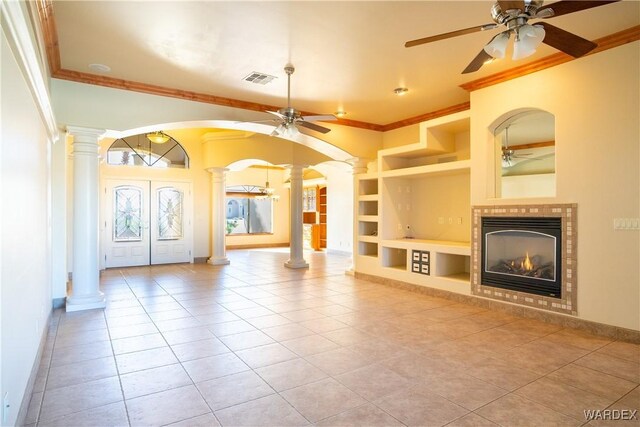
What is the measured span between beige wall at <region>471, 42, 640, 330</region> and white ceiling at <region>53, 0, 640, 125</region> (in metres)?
0.42

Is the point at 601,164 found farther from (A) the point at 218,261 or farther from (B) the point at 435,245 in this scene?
(A) the point at 218,261

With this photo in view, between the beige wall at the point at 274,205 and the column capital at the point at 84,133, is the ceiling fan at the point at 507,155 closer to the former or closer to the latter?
the column capital at the point at 84,133

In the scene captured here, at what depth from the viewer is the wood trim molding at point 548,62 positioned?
390 centimetres

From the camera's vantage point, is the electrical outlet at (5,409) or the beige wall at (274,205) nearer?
the electrical outlet at (5,409)

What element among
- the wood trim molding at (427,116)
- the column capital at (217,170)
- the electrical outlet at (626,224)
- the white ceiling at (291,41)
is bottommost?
the electrical outlet at (626,224)

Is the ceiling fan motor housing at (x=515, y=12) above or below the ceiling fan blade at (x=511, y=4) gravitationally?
above

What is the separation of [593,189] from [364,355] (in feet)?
10.5

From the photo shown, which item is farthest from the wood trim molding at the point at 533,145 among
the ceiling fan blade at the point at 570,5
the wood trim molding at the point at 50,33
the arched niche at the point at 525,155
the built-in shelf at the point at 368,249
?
the wood trim molding at the point at 50,33

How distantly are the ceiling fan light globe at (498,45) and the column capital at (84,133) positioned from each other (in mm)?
4990

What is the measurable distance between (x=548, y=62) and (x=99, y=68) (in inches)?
223

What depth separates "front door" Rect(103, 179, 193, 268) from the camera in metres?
9.23

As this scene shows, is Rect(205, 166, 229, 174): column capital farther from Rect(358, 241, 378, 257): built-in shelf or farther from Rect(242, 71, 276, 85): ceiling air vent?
Rect(242, 71, 276, 85): ceiling air vent

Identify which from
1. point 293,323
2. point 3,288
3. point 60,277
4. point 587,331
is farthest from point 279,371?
point 60,277

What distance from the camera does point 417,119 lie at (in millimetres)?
7184
